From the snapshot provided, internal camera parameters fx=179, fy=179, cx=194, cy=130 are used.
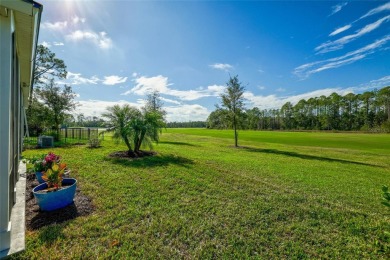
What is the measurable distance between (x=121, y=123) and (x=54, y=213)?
250 inches

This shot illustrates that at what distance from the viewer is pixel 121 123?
9.34 m

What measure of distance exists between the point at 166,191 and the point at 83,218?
200cm

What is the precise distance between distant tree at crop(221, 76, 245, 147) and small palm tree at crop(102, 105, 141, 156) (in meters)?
11.1

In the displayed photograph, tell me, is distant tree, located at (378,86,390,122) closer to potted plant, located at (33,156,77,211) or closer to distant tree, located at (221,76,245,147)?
distant tree, located at (221,76,245,147)

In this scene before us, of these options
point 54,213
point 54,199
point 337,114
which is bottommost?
point 54,213

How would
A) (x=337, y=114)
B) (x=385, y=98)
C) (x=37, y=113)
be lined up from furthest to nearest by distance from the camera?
(x=337, y=114), (x=385, y=98), (x=37, y=113)

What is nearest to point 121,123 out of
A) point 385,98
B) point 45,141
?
point 45,141

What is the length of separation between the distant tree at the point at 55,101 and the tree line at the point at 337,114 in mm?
28447

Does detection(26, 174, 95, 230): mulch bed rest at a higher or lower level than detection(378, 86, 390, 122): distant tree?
lower

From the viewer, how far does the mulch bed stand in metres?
3.13

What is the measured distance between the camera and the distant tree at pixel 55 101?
57.9 feet

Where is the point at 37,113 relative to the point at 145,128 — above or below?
above

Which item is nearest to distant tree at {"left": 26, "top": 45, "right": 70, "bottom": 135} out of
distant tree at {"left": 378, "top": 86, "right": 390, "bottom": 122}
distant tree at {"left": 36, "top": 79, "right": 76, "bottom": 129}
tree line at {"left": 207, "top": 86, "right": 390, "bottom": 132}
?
distant tree at {"left": 36, "top": 79, "right": 76, "bottom": 129}

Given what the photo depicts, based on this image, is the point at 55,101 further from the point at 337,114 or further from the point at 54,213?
the point at 337,114
